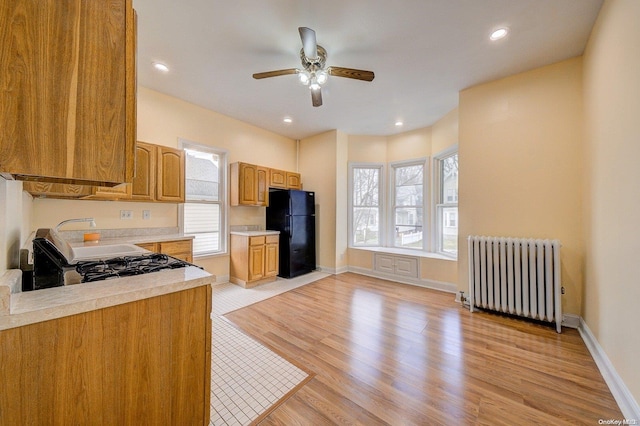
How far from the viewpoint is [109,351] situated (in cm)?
94

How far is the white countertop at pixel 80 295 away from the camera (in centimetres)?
76

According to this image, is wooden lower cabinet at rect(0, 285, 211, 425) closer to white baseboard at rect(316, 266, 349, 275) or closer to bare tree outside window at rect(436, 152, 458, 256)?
white baseboard at rect(316, 266, 349, 275)

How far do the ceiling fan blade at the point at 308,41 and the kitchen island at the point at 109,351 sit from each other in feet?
6.33

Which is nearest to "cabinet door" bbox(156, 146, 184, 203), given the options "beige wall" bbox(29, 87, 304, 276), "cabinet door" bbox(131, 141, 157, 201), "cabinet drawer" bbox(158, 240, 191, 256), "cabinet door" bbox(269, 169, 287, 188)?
"cabinet door" bbox(131, 141, 157, 201)

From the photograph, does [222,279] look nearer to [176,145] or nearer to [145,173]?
[145,173]

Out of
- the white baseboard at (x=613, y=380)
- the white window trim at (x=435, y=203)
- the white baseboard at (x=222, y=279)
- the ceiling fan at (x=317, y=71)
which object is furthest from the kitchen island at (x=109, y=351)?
the white window trim at (x=435, y=203)

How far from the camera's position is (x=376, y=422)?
56.2 inches

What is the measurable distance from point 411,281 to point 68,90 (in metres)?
4.38

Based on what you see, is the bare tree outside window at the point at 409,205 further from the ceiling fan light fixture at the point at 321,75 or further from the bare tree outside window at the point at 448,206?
the ceiling fan light fixture at the point at 321,75

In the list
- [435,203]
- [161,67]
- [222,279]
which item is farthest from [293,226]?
[161,67]

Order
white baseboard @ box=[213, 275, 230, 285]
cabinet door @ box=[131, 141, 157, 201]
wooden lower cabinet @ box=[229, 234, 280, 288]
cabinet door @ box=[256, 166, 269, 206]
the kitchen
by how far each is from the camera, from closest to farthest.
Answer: the kitchen < cabinet door @ box=[131, 141, 157, 201] < wooden lower cabinet @ box=[229, 234, 280, 288] < white baseboard @ box=[213, 275, 230, 285] < cabinet door @ box=[256, 166, 269, 206]

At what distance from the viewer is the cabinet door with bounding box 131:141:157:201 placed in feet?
9.68

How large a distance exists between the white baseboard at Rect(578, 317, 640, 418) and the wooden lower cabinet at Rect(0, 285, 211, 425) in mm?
2421

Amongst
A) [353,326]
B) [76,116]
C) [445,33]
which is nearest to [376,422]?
[353,326]
